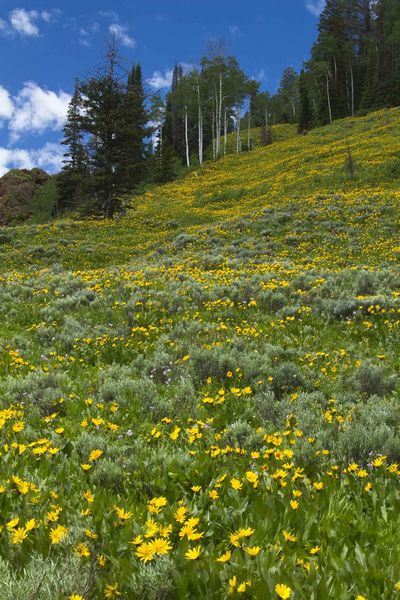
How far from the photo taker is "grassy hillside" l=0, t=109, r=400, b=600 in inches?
90.4

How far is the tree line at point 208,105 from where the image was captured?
30.6 m

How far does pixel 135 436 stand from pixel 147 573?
2.13 metres

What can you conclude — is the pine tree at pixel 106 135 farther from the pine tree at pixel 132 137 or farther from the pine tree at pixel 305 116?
the pine tree at pixel 305 116

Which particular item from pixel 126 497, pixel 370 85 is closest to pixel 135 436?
pixel 126 497

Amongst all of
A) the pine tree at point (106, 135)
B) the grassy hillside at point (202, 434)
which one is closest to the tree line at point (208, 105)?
the pine tree at point (106, 135)

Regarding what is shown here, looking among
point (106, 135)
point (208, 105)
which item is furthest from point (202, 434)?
point (208, 105)

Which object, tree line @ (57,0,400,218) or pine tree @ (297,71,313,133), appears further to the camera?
pine tree @ (297,71,313,133)

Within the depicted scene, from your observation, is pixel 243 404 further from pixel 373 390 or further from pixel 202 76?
pixel 202 76

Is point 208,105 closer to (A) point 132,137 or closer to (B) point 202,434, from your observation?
(A) point 132,137

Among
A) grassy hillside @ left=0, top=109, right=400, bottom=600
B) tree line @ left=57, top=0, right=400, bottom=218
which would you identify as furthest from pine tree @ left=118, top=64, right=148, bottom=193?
grassy hillside @ left=0, top=109, right=400, bottom=600

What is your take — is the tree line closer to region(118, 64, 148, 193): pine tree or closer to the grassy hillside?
region(118, 64, 148, 193): pine tree

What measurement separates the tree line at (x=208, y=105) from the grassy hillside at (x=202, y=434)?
20.1m

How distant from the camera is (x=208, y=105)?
66750 mm

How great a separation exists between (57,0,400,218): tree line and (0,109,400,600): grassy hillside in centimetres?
2015
